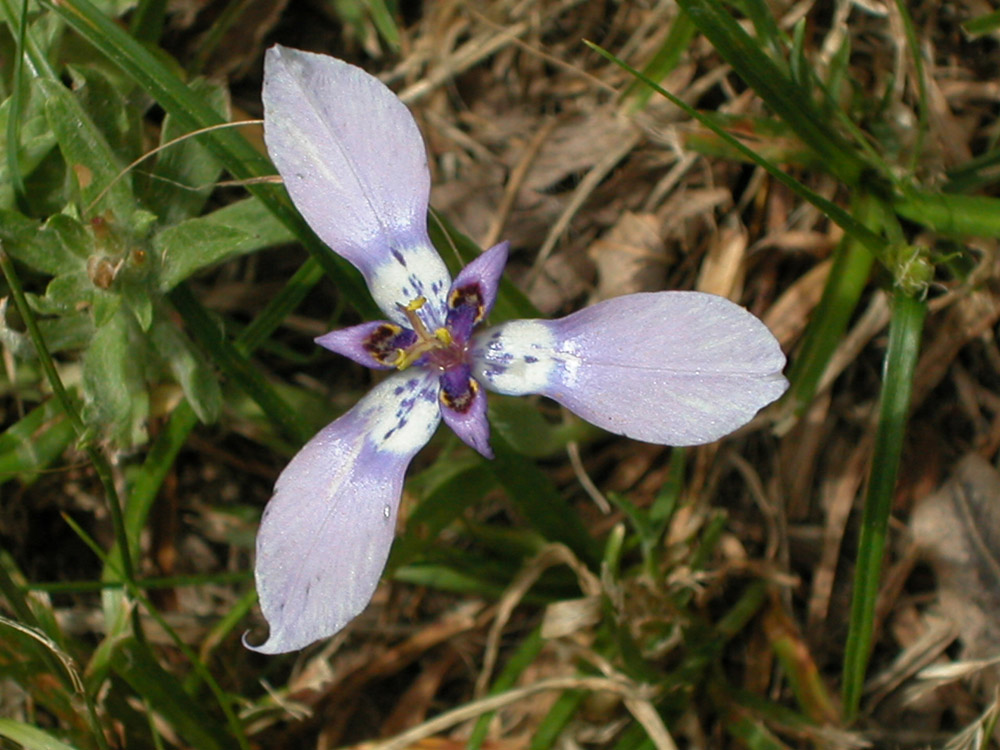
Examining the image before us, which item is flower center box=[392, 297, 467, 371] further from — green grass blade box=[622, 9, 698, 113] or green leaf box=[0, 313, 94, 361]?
green grass blade box=[622, 9, 698, 113]

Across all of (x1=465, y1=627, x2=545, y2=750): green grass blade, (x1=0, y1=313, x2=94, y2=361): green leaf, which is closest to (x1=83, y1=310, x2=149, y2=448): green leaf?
(x1=0, y1=313, x2=94, y2=361): green leaf

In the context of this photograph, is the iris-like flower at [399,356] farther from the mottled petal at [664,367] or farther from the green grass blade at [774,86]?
the green grass blade at [774,86]

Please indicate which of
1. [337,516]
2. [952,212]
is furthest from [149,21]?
[952,212]

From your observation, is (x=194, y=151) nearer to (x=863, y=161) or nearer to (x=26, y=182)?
(x=26, y=182)

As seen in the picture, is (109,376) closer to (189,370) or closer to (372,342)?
(189,370)

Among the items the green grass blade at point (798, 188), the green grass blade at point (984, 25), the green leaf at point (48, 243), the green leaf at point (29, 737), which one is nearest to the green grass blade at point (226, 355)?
the green leaf at point (48, 243)

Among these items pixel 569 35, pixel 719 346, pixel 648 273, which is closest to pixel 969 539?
pixel 648 273
